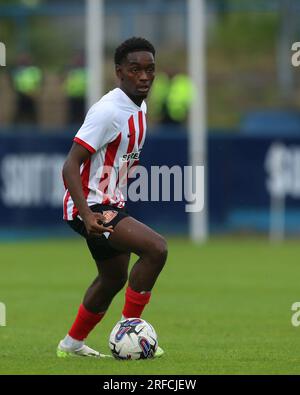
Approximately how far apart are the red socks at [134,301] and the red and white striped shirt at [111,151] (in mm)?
675

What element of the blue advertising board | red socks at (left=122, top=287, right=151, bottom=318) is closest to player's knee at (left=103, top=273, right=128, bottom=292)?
red socks at (left=122, top=287, right=151, bottom=318)

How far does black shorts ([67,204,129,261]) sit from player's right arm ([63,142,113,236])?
0.15 meters

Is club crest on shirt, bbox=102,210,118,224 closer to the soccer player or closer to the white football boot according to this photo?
the soccer player

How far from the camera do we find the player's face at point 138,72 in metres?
9.70

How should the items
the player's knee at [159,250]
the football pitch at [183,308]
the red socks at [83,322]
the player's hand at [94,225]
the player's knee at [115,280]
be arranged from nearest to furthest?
the player's hand at [94,225]
the player's knee at [159,250]
the football pitch at [183,308]
the player's knee at [115,280]
the red socks at [83,322]

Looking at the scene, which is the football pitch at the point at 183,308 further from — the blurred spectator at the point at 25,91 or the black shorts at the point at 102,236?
the blurred spectator at the point at 25,91

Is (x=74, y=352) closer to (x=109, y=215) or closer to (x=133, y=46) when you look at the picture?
(x=109, y=215)

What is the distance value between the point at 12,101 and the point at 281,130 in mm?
7916

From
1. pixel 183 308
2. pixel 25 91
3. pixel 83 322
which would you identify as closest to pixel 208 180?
pixel 25 91

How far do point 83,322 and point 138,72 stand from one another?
80.1 inches

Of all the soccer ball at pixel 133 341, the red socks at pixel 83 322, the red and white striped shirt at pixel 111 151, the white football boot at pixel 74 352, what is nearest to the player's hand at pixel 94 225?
the red and white striped shirt at pixel 111 151

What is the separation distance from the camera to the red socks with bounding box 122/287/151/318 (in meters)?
9.74

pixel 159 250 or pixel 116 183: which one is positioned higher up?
pixel 116 183

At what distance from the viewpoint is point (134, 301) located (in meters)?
9.78
